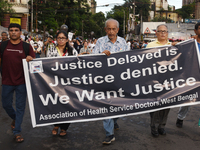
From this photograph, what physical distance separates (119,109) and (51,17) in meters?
38.3

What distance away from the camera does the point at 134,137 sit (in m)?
4.27

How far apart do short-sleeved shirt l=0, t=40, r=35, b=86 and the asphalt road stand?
3.27 feet

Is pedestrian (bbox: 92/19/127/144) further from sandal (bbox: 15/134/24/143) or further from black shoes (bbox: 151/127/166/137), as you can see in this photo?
sandal (bbox: 15/134/24/143)

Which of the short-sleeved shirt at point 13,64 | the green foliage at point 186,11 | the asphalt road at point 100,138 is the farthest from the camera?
the green foliage at point 186,11

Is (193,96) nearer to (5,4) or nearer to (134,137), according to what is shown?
(134,137)

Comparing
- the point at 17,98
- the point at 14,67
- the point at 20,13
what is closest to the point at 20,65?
the point at 14,67

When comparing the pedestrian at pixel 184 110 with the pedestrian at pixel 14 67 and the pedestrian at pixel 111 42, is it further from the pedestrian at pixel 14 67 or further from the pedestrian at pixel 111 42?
the pedestrian at pixel 14 67

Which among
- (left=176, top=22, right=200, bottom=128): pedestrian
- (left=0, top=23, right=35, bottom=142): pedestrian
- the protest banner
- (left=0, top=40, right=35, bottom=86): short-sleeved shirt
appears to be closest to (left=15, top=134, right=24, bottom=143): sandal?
(left=0, top=23, right=35, bottom=142): pedestrian

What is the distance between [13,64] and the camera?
13.1 feet

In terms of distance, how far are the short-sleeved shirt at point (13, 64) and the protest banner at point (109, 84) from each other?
0.64ft

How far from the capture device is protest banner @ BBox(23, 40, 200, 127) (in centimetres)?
389

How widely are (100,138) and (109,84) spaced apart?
3.21 ft

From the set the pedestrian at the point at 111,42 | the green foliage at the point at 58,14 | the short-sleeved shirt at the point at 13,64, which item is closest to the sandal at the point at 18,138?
the short-sleeved shirt at the point at 13,64

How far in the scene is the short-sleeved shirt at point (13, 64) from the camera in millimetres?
3980
